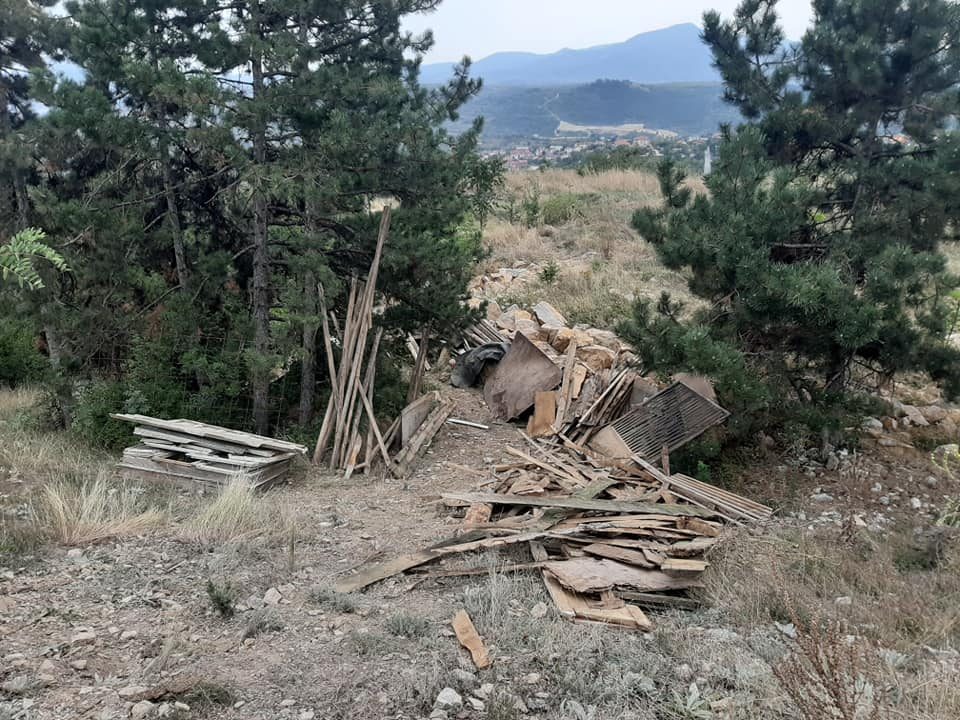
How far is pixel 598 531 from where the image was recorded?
5.34 m

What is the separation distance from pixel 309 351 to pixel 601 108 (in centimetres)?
11918

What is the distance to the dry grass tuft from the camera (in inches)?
211

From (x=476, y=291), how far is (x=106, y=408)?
6.92 metres

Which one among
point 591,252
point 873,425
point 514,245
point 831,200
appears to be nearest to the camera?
point 831,200

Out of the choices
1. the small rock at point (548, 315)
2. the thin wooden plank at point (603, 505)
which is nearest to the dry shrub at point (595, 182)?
the small rock at point (548, 315)

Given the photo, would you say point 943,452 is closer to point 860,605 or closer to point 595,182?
point 860,605

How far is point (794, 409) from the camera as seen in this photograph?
6.52 meters

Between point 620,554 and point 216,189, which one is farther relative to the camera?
point 216,189

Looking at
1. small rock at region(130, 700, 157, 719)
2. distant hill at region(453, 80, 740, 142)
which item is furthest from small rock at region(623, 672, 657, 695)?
distant hill at region(453, 80, 740, 142)

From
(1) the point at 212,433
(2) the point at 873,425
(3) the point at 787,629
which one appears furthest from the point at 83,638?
(2) the point at 873,425

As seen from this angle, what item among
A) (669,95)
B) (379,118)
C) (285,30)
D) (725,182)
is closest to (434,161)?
(379,118)

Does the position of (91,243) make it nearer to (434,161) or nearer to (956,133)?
(434,161)

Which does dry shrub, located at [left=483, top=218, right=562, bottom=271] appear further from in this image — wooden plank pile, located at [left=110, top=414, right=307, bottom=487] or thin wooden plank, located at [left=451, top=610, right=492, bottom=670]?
thin wooden plank, located at [left=451, top=610, right=492, bottom=670]

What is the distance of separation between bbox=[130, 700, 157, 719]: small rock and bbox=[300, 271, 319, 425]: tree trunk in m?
4.20
